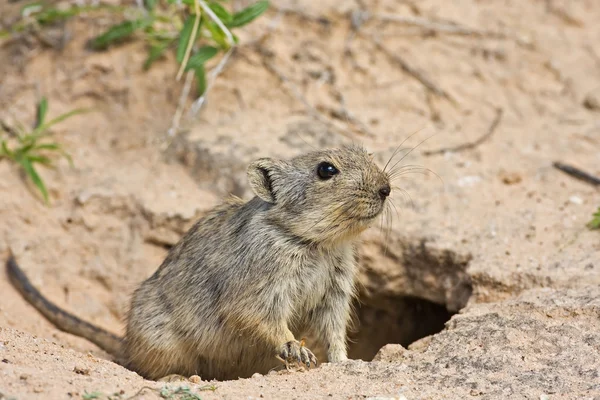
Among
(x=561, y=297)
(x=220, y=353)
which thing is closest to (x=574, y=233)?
(x=561, y=297)

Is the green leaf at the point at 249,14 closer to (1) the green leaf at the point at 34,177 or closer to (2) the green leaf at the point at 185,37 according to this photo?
(2) the green leaf at the point at 185,37

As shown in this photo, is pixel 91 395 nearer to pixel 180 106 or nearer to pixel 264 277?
pixel 264 277

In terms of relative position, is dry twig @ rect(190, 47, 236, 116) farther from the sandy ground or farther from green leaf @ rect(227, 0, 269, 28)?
green leaf @ rect(227, 0, 269, 28)

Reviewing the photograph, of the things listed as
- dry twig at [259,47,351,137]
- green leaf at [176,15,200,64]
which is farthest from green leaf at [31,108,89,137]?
dry twig at [259,47,351,137]

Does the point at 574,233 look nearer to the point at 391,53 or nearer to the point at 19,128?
the point at 391,53

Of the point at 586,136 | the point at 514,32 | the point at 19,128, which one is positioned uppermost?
the point at 19,128
